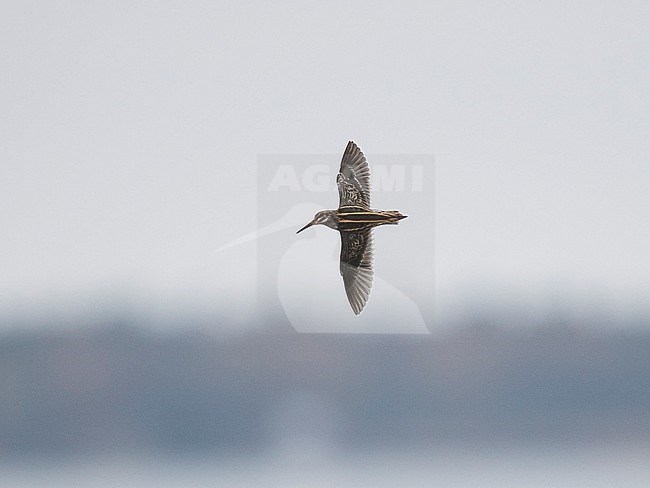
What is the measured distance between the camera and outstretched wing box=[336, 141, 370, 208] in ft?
9.36

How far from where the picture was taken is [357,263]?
2961 millimetres

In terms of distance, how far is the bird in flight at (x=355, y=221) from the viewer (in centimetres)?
280

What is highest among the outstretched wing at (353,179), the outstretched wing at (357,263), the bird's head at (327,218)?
the outstretched wing at (353,179)

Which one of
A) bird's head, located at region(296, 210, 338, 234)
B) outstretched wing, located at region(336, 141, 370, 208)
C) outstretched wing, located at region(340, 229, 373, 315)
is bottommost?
outstretched wing, located at region(340, 229, 373, 315)

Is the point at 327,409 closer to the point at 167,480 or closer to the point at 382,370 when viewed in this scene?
the point at 382,370

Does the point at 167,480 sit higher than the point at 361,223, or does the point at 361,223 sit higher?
the point at 361,223

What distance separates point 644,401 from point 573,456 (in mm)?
1531

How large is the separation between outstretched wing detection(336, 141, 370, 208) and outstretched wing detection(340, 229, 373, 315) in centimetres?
9

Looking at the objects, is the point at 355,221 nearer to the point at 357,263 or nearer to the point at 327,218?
the point at 327,218

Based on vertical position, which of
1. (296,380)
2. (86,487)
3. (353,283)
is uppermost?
(353,283)

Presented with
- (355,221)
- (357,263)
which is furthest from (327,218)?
(357,263)

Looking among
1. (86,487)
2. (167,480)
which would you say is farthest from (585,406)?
(86,487)

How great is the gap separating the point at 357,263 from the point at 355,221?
0.61ft

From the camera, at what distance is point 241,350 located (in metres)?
12.5
